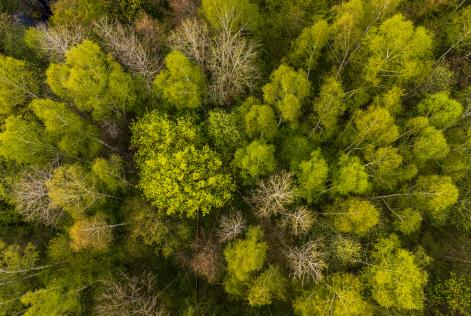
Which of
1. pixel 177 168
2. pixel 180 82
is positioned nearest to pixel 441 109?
pixel 180 82

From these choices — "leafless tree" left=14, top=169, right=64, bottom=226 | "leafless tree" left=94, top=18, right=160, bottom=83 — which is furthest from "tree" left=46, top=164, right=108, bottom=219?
"leafless tree" left=94, top=18, right=160, bottom=83

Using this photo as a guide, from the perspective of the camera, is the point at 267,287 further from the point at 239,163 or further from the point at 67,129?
the point at 67,129

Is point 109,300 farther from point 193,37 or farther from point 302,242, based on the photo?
point 193,37

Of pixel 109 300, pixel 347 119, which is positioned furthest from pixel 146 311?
pixel 347 119

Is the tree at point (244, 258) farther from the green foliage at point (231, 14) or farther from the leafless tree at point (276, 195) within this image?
the green foliage at point (231, 14)

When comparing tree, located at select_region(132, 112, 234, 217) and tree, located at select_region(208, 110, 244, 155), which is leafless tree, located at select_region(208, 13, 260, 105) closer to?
tree, located at select_region(208, 110, 244, 155)

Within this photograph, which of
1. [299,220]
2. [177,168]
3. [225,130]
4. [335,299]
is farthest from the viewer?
[225,130]
